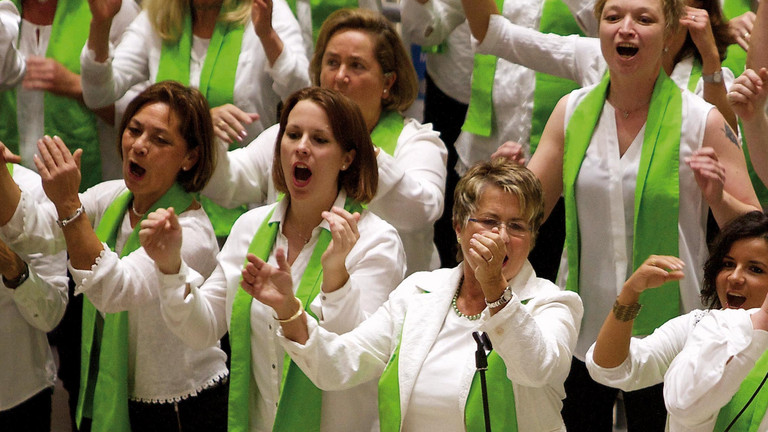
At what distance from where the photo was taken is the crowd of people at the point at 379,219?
9.05 feet

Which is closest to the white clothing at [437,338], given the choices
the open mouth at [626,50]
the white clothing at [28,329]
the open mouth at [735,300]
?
the open mouth at [735,300]

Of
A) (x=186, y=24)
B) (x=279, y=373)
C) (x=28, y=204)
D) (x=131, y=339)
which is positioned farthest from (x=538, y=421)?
(x=186, y=24)

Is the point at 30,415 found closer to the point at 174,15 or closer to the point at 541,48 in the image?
the point at 174,15

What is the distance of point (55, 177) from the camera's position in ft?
10.2

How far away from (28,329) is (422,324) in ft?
4.34

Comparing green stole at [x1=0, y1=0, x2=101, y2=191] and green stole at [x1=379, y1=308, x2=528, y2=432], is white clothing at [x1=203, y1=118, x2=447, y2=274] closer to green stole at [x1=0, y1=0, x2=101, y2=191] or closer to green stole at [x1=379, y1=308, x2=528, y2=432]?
green stole at [x1=0, y1=0, x2=101, y2=191]

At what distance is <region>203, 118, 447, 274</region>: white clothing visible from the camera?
11.8 ft

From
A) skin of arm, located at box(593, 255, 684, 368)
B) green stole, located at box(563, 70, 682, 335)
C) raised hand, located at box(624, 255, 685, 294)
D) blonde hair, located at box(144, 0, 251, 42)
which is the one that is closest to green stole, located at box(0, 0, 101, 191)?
blonde hair, located at box(144, 0, 251, 42)

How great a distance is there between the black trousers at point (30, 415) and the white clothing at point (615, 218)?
1.56 meters

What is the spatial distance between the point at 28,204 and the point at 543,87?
1730 millimetres

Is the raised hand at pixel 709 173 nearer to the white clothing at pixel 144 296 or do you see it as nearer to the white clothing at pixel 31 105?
the white clothing at pixel 144 296

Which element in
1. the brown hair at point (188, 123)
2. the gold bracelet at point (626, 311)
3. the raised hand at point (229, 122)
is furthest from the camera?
the raised hand at point (229, 122)

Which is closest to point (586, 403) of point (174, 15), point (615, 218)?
point (615, 218)

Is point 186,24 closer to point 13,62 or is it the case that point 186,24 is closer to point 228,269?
point 13,62
